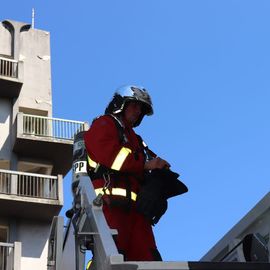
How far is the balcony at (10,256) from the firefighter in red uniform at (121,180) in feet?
51.2

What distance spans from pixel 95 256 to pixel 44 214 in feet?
66.6

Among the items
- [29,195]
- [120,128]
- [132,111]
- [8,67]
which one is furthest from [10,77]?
[120,128]

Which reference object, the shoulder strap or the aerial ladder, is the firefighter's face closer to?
the shoulder strap

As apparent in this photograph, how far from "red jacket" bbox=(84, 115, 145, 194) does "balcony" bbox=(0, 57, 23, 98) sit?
20.8m

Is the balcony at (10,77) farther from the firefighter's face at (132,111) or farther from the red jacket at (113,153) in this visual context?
the red jacket at (113,153)

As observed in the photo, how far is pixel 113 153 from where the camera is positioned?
436cm

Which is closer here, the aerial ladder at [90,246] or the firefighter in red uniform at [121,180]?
the aerial ladder at [90,246]

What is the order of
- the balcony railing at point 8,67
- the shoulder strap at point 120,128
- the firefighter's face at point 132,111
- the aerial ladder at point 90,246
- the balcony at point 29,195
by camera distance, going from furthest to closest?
the balcony railing at point 8,67, the balcony at point 29,195, the firefighter's face at point 132,111, the shoulder strap at point 120,128, the aerial ladder at point 90,246

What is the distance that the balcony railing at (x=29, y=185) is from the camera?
22656 mm

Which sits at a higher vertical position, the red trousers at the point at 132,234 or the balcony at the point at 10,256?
the balcony at the point at 10,256

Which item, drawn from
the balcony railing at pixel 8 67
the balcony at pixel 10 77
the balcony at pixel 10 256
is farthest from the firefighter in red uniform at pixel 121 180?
the balcony railing at pixel 8 67

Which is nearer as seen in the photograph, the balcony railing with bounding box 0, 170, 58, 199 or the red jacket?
the red jacket

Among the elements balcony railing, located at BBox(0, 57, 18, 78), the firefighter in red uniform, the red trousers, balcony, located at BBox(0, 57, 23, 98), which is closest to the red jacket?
the firefighter in red uniform

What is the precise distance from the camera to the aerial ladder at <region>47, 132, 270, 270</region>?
9.51 feet
